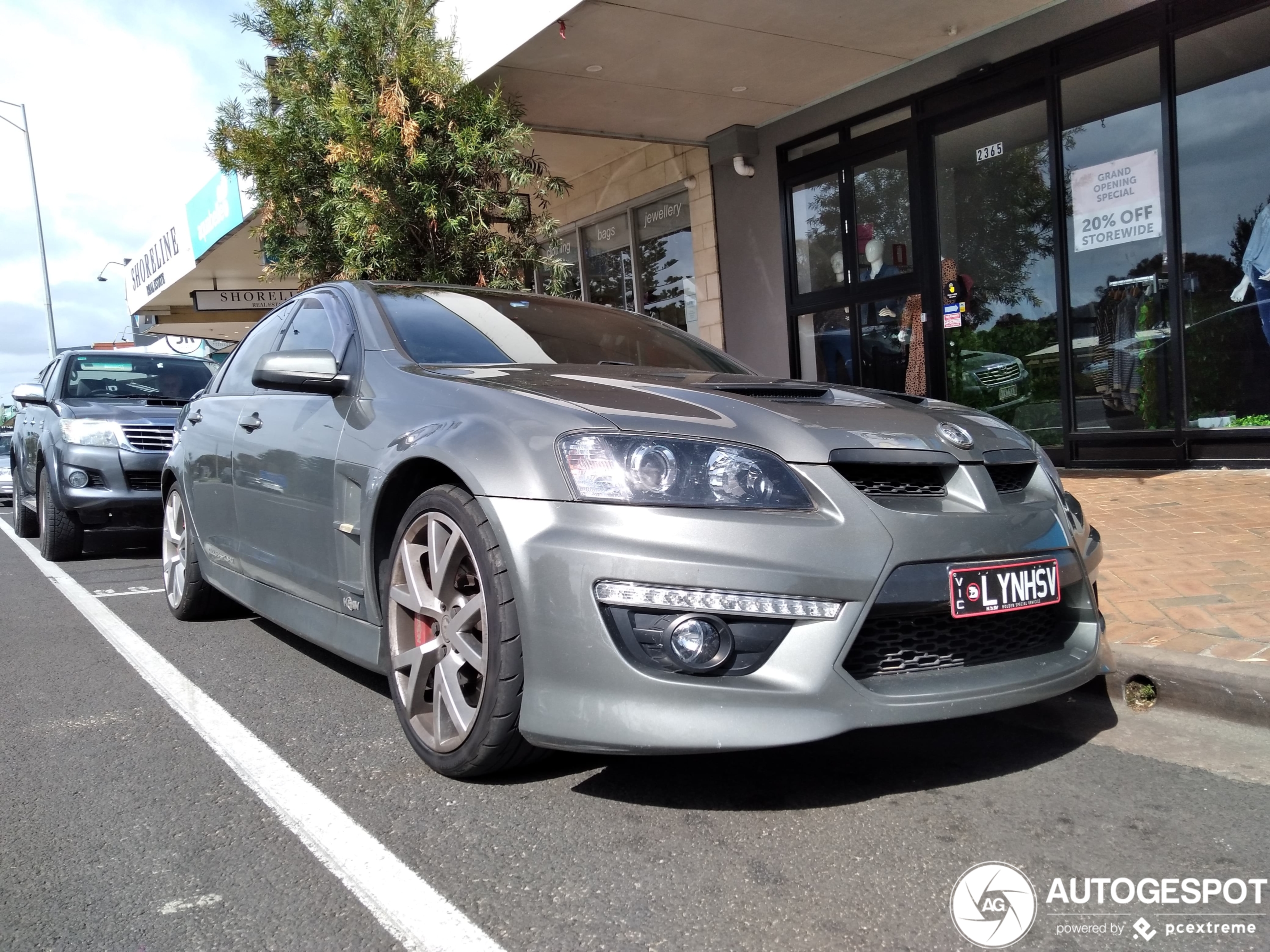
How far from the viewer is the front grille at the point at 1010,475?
2729 mm

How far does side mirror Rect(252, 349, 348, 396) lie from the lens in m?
3.20

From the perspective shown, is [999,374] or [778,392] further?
[999,374]

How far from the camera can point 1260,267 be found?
720 centimetres

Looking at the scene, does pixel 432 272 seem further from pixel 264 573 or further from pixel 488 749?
pixel 488 749

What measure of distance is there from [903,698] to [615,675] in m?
0.66

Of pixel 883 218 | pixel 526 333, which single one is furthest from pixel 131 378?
pixel 883 218

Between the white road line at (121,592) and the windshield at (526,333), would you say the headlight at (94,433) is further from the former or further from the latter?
the windshield at (526,333)

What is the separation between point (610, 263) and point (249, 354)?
927 cm

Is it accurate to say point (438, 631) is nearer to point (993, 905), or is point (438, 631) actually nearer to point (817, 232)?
point (993, 905)

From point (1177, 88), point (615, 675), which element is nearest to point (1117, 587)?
point (615, 675)

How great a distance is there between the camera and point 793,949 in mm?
1806

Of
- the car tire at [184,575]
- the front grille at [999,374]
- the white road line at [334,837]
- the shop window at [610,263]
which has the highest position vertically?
the shop window at [610,263]

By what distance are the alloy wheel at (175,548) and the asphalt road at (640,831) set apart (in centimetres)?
150

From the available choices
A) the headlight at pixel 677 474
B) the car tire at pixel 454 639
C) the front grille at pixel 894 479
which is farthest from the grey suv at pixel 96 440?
the front grille at pixel 894 479
